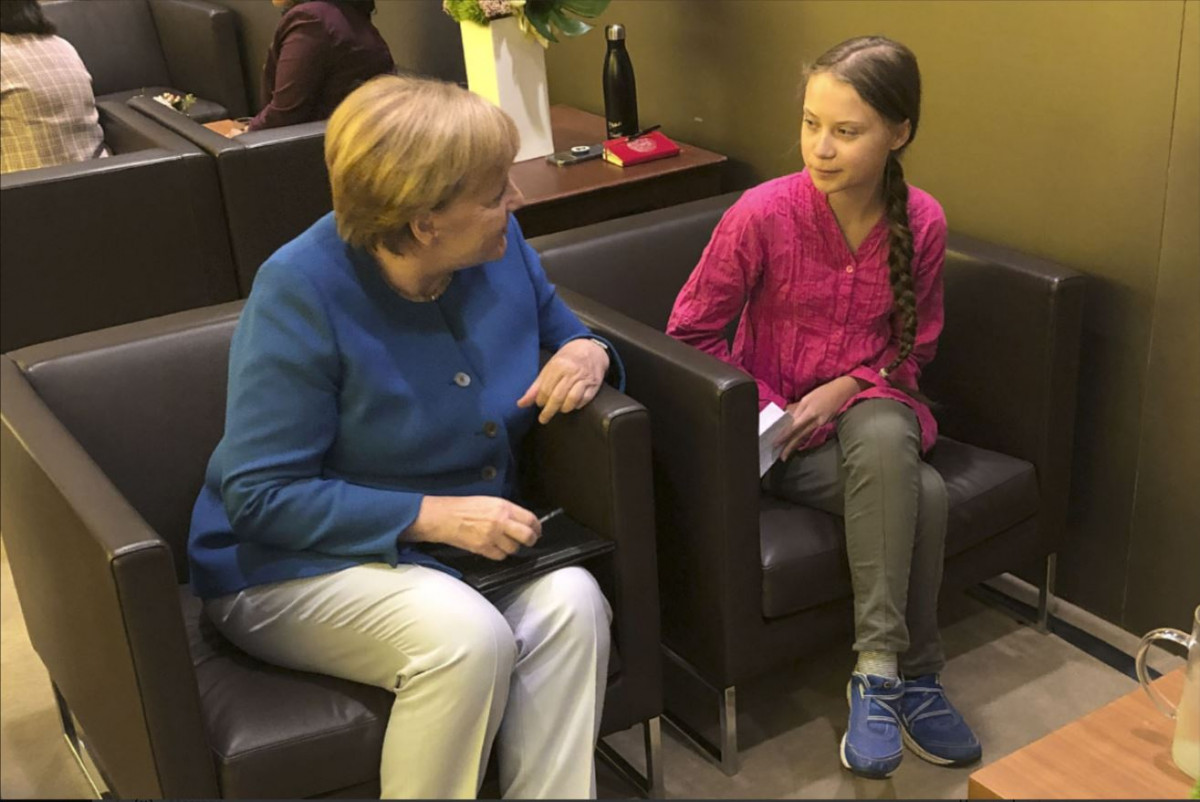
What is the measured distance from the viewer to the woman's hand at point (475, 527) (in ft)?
5.75

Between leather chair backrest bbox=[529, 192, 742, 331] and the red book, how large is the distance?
0.42 meters

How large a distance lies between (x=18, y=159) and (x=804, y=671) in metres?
2.40

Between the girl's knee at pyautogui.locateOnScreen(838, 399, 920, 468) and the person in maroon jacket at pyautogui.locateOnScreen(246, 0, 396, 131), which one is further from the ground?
the person in maroon jacket at pyautogui.locateOnScreen(246, 0, 396, 131)

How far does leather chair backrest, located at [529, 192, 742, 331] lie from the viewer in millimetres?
2457

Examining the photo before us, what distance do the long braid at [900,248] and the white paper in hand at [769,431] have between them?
0.26 metres

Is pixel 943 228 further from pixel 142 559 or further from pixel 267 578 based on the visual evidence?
pixel 142 559

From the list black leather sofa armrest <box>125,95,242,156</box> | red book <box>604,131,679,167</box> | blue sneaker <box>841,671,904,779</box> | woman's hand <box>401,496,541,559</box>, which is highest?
black leather sofa armrest <box>125,95,242,156</box>

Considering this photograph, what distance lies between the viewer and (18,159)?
351 cm

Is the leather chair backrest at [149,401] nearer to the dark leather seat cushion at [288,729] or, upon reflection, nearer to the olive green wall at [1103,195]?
the dark leather seat cushion at [288,729]

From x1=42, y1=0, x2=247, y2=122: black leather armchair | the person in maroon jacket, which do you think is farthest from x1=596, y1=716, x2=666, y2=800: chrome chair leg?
x1=42, y1=0, x2=247, y2=122: black leather armchair

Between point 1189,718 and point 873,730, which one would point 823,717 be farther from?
point 1189,718

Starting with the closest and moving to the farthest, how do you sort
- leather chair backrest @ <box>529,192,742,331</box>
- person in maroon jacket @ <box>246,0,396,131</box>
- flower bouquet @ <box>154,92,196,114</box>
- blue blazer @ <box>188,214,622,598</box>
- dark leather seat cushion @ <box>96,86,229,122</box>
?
blue blazer @ <box>188,214,622,598</box> → leather chair backrest @ <box>529,192,742,331</box> → person in maroon jacket @ <box>246,0,396,131</box> → flower bouquet @ <box>154,92,196,114</box> → dark leather seat cushion @ <box>96,86,229,122</box>

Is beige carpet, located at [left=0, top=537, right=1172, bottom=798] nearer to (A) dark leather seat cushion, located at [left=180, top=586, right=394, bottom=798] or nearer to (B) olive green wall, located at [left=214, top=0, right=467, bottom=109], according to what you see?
(A) dark leather seat cushion, located at [left=180, top=586, right=394, bottom=798]

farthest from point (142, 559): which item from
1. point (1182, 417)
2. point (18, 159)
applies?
point (18, 159)
